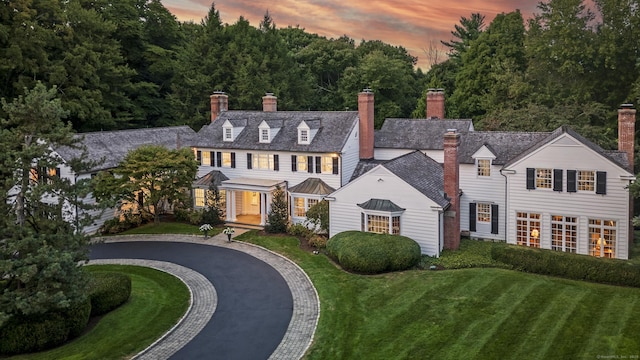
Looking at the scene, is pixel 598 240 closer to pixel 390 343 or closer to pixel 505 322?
pixel 505 322

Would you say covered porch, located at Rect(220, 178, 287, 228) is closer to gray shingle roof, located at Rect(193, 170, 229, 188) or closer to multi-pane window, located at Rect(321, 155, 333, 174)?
gray shingle roof, located at Rect(193, 170, 229, 188)

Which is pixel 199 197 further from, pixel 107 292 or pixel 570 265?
pixel 570 265

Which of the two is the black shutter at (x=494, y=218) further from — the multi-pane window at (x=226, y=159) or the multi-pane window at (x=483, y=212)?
the multi-pane window at (x=226, y=159)

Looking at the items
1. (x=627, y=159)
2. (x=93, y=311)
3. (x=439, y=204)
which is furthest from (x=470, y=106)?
(x=93, y=311)

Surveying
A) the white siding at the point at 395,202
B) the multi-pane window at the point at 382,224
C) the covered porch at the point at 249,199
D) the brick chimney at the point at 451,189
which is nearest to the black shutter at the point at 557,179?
the brick chimney at the point at 451,189

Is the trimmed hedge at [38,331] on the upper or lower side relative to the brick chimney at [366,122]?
lower

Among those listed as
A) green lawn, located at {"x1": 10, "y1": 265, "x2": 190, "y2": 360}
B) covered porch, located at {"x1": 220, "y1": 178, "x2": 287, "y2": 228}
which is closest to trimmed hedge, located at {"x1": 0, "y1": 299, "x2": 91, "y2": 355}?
green lawn, located at {"x1": 10, "y1": 265, "x2": 190, "y2": 360}

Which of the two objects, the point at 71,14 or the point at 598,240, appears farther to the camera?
the point at 71,14
